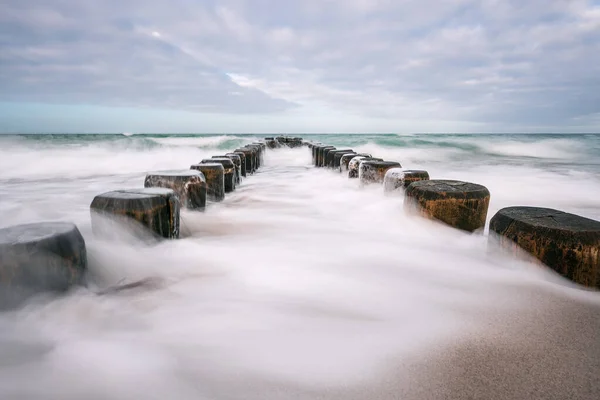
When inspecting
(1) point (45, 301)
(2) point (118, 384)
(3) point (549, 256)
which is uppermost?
(3) point (549, 256)

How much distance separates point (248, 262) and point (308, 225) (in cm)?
107

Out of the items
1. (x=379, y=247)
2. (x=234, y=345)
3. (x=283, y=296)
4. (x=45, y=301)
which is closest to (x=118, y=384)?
(x=234, y=345)

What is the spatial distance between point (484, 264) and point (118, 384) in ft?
6.33

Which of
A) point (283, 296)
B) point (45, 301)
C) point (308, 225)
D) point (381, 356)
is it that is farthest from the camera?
point (308, 225)

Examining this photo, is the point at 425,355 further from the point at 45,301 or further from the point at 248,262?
the point at 45,301

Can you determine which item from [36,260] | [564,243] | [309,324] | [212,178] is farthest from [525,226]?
[212,178]

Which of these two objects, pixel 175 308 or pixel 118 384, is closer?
pixel 118 384

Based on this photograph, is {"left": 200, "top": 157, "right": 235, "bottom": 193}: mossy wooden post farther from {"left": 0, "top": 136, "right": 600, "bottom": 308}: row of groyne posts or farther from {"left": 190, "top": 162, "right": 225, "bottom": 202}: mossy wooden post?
{"left": 0, "top": 136, "right": 600, "bottom": 308}: row of groyne posts

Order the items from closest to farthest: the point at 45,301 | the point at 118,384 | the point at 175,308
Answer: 1. the point at 118,384
2. the point at 45,301
3. the point at 175,308

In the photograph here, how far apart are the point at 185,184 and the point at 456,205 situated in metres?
2.18

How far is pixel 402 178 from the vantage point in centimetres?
347

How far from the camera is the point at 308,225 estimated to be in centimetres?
331

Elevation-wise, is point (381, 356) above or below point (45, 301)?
below

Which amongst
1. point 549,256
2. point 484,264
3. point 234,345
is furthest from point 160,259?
point 549,256
